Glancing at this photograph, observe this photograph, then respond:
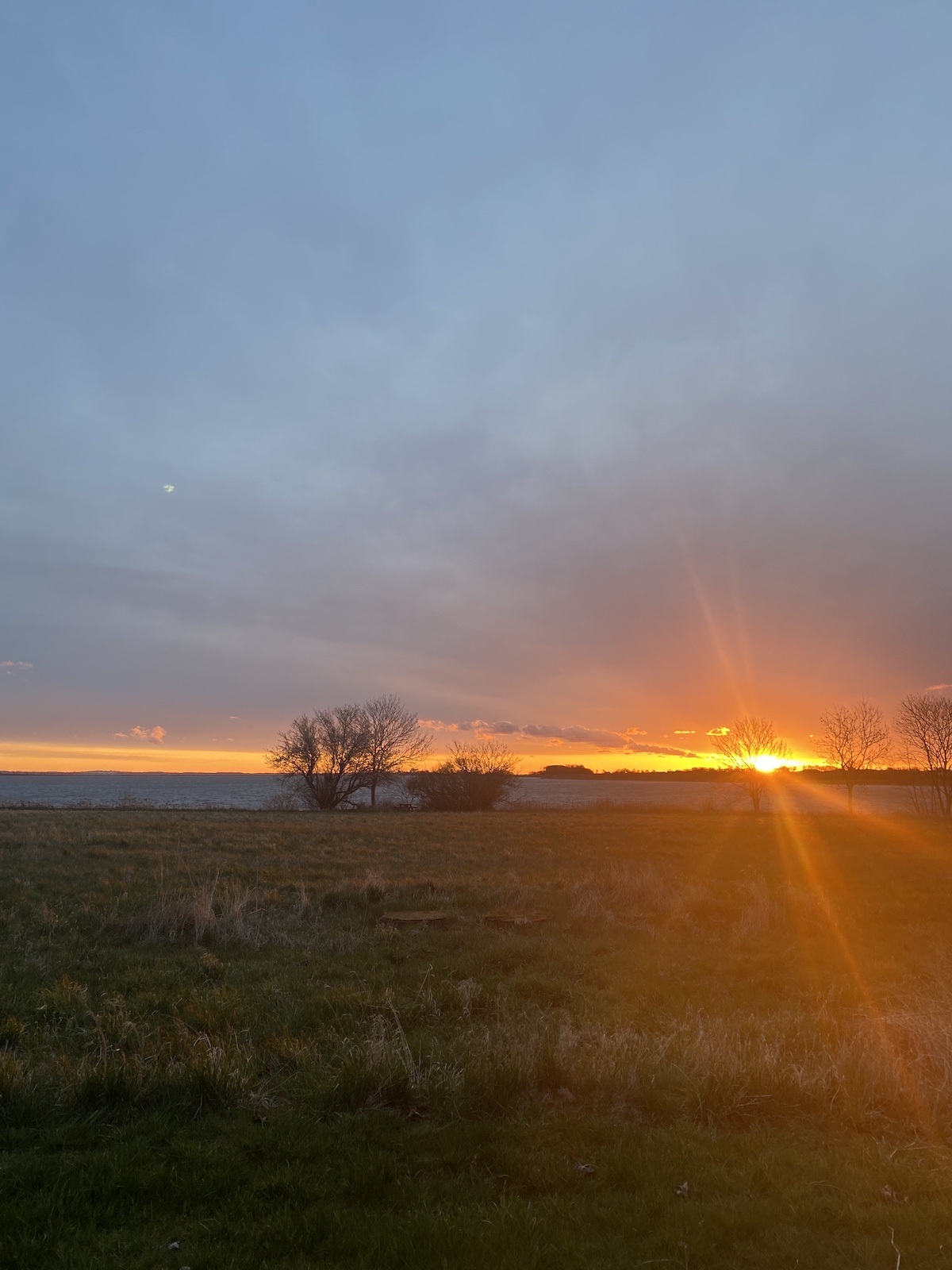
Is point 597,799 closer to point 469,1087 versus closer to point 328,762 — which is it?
point 328,762

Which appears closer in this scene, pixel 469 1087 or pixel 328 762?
pixel 469 1087

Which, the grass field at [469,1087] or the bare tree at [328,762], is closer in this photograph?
the grass field at [469,1087]

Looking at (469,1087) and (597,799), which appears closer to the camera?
(469,1087)

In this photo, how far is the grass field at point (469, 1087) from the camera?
448cm

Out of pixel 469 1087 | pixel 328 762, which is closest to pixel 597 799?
pixel 328 762

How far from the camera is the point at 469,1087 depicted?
640cm

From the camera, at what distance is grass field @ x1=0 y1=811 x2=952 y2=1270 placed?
4480mm

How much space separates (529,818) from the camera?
4725 cm

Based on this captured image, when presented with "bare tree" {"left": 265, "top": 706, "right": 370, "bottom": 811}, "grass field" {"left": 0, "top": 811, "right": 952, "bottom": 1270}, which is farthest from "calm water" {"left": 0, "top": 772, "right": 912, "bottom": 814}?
"grass field" {"left": 0, "top": 811, "right": 952, "bottom": 1270}

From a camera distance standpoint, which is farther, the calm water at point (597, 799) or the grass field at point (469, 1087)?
the calm water at point (597, 799)

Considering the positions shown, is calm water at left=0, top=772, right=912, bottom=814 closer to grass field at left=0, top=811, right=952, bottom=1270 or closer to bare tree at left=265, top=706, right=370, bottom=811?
bare tree at left=265, top=706, right=370, bottom=811

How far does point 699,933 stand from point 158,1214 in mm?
11313

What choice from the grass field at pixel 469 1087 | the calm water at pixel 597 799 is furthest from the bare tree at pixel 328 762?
the grass field at pixel 469 1087

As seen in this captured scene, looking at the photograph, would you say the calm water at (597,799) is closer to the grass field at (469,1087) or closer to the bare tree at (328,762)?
the bare tree at (328,762)
